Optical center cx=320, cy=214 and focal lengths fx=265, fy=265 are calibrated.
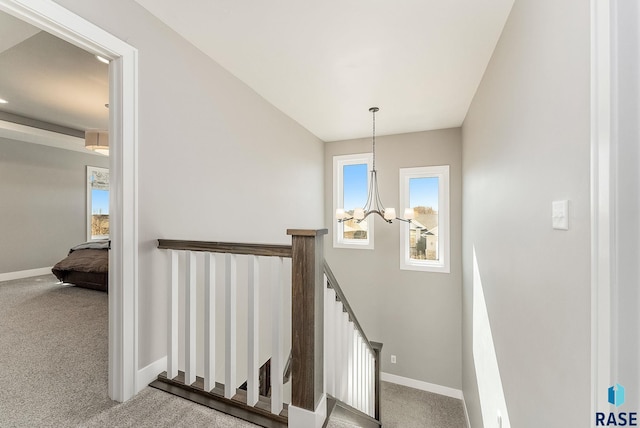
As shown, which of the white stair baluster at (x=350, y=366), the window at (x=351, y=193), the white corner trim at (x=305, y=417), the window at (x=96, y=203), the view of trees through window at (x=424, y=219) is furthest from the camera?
the window at (x=96, y=203)

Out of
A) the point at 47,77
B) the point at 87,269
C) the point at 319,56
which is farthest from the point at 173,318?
the point at 47,77

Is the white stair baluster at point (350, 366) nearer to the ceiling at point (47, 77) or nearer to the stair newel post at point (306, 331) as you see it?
the stair newel post at point (306, 331)

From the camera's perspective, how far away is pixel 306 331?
1.36 metres

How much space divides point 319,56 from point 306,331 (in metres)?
2.12

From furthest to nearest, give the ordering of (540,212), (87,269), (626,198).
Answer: (87,269)
(540,212)
(626,198)

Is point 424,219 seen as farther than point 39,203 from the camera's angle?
No

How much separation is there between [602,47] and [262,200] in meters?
2.73

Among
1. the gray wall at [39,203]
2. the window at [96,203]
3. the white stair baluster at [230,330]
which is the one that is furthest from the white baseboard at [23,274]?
the white stair baluster at [230,330]

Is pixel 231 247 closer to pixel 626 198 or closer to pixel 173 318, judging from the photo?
pixel 173 318

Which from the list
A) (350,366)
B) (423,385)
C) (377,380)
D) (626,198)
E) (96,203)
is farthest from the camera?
(96,203)

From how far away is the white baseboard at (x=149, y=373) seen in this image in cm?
161

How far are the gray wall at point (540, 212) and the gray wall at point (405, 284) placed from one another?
1.97 metres

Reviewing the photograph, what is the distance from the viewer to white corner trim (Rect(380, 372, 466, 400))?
4.00m

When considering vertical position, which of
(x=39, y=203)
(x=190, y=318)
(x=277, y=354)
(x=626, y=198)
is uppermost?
(x=39, y=203)
